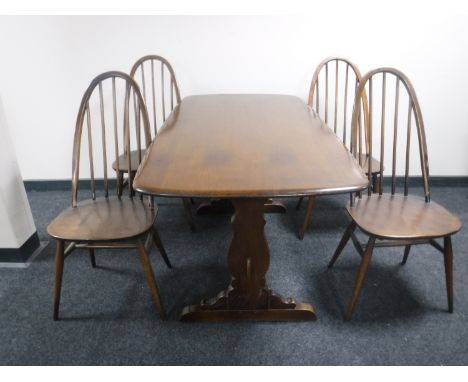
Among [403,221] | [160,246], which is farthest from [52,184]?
[403,221]

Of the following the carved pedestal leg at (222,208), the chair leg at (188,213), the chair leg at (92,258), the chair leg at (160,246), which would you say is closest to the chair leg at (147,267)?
the chair leg at (160,246)

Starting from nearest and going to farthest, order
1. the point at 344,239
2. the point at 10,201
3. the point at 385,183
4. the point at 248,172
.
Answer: the point at 248,172
the point at 344,239
the point at 10,201
the point at 385,183

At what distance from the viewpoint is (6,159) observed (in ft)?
6.15

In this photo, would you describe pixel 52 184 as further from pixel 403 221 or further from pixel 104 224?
pixel 403 221

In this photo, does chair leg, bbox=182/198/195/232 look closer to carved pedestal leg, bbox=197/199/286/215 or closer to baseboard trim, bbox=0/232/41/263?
carved pedestal leg, bbox=197/199/286/215

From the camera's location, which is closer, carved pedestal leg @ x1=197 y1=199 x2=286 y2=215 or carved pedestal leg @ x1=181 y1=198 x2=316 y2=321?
carved pedestal leg @ x1=181 y1=198 x2=316 y2=321

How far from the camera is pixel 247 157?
4.33ft

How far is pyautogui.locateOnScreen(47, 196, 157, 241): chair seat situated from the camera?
144 cm

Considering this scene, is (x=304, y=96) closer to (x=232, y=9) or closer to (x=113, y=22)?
(x=232, y=9)

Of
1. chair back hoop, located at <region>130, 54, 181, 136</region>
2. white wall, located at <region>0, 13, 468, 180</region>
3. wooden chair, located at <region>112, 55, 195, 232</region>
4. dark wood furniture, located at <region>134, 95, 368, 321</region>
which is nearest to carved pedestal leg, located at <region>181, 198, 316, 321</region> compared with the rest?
dark wood furniture, located at <region>134, 95, 368, 321</region>

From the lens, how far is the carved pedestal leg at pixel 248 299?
1.47 metres

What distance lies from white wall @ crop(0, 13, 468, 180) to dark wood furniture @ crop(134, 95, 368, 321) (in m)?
0.68

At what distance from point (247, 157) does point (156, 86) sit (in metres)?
1.48

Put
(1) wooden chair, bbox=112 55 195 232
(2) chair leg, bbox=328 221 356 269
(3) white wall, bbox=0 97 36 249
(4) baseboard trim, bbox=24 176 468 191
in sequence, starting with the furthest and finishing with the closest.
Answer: (4) baseboard trim, bbox=24 176 468 191
(1) wooden chair, bbox=112 55 195 232
(3) white wall, bbox=0 97 36 249
(2) chair leg, bbox=328 221 356 269
